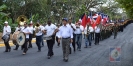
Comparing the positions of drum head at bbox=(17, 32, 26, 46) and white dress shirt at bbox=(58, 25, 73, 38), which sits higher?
white dress shirt at bbox=(58, 25, 73, 38)

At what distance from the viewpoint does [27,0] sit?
36.3m

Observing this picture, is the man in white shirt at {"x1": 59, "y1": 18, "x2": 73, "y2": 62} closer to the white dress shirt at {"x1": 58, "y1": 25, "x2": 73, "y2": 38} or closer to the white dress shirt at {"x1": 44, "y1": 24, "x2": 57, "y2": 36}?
the white dress shirt at {"x1": 58, "y1": 25, "x2": 73, "y2": 38}

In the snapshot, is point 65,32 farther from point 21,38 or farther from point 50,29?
point 21,38

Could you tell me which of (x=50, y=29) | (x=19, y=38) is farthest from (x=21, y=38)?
(x=50, y=29)

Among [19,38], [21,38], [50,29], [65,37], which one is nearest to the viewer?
[65,37]

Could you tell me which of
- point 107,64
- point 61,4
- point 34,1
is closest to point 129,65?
point 107,64

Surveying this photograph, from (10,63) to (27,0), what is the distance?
1013 inches

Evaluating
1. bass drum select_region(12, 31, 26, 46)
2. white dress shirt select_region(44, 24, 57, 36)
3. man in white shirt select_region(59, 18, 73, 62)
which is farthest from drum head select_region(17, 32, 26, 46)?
man in white shirt select_region(59, 18, 73, 62)

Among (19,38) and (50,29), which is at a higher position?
(50,29)

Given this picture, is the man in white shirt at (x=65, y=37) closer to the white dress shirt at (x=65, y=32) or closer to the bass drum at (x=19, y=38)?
the white dress shirt at (x=65, y=32)

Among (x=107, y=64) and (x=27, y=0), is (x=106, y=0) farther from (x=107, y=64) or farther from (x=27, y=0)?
(x=107, y=64)

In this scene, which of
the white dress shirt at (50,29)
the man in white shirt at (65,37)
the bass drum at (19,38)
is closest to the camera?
the man in white shirt at (65,37)

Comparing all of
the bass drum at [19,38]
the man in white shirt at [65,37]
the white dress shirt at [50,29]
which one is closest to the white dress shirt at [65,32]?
the man in white shirt at [65,37]

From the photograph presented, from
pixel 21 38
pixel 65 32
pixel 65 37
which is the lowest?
pixel 21 38
